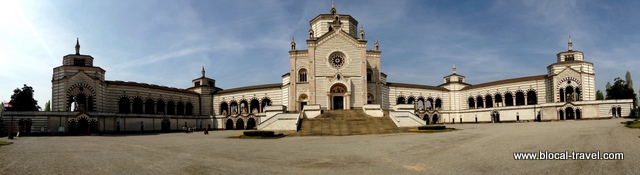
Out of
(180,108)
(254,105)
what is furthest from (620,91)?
(180,108)

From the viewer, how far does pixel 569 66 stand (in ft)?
194

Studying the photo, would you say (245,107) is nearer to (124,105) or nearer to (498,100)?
(124,105)

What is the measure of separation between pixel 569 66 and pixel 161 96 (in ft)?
216

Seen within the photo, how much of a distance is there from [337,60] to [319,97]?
257 inches

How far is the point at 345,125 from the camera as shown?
132 ft

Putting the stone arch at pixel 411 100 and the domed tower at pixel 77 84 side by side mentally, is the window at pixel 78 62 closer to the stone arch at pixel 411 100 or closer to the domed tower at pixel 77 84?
the domed tower at pixel 77 84

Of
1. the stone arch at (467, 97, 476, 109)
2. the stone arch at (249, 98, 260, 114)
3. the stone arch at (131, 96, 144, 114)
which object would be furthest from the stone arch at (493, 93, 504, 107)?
the stone arch at (131, 96, 144, 114)

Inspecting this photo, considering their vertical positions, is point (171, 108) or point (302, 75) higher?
point (302, 75)

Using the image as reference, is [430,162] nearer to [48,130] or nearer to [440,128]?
[440,128]

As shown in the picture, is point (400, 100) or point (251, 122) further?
point (400, 100)

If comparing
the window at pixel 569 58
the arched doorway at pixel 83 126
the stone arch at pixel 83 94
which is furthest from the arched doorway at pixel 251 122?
the window at pixel 569 58

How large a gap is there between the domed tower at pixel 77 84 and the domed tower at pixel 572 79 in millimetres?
68027

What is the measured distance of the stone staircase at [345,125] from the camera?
121 feet

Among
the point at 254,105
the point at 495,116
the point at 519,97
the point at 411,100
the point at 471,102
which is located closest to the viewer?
the point at 495,116
